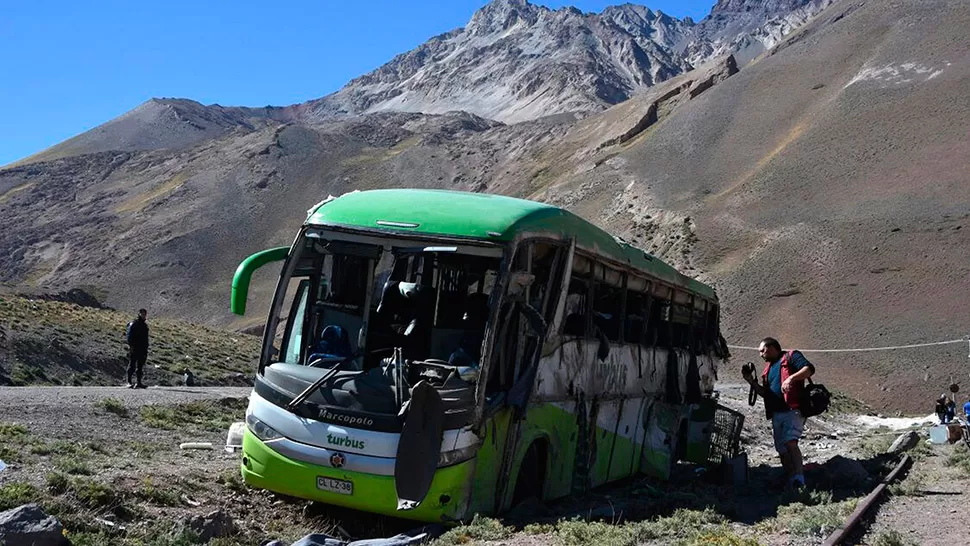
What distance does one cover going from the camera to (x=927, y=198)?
62.7 metres

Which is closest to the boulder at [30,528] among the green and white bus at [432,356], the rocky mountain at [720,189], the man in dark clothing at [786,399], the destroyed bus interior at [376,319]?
the green and white bus at [432,356]

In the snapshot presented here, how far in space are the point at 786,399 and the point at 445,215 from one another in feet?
16.5

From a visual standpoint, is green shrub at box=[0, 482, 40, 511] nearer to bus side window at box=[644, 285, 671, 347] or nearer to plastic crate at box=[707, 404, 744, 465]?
bus side window at box=[644, 285, 671, 347]

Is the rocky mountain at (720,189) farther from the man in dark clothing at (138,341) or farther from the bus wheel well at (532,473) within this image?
the bus wheel well at (532,473)

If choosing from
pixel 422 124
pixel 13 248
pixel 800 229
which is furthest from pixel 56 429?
pixel 422 124

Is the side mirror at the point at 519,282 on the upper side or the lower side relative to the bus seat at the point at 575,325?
upper

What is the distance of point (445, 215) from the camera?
9.41 metres

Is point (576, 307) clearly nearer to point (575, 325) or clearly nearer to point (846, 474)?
point (575, 325)

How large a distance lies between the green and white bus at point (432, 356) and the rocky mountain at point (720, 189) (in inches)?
1548

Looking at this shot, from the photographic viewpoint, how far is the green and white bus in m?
8.36

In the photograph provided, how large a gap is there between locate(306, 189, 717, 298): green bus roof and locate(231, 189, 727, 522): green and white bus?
0.02 meters

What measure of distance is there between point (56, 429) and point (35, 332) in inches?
649

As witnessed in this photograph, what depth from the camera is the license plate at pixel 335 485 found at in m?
8.33

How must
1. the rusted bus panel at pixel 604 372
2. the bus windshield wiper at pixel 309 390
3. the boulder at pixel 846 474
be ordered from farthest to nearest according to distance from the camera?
1. the boulder at pixel 846 474
2. the rusted bus panel at pixel 604 372
3. the bus windshield wiper at pixel 309 390
